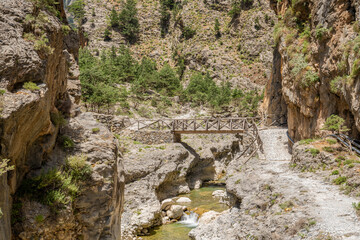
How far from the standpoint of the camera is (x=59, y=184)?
7.33m

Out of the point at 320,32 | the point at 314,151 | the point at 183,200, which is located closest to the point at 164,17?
the point at 183,200

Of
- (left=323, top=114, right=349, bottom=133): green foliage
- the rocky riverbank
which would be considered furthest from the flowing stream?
(left=323, top=114, right=349, bottom=133): green foliage

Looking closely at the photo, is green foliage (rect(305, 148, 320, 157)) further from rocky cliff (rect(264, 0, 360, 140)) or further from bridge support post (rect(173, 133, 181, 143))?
bridge support post (rect(173, 133, 181, 143))

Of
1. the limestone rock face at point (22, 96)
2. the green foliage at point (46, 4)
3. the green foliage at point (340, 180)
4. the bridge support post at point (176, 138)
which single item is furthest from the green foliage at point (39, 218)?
the bridge support post at point (176, 138)

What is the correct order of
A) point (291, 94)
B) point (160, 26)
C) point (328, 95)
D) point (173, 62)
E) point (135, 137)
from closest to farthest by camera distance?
1. point (328, 95)
2. point (291, 94)
3. point (135, 137)
4. point (173, 62)
5. point (160, 26)

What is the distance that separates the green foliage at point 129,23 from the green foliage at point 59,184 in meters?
72.1

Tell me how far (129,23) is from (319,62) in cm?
6860

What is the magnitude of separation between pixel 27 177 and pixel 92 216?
7.05 feet

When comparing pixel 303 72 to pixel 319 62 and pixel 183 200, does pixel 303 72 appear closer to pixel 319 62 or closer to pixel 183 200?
pixel 319 62

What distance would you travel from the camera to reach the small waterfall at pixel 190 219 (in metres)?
17.1

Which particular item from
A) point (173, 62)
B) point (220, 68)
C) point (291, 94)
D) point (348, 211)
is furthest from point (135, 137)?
point (173, 62)

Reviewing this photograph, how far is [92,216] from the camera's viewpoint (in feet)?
26.1

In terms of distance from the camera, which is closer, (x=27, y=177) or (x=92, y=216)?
(x=27, y=177)

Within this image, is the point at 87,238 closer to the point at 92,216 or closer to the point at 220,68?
the point at 92,216
